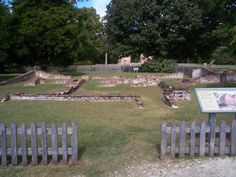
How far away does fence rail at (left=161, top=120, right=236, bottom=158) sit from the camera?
8.47 metres

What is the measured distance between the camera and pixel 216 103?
29.8 feet

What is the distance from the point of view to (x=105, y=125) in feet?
40.9

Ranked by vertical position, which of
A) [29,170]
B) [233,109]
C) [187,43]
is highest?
[187,43]

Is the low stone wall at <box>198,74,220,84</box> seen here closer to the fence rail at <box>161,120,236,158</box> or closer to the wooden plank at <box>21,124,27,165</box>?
the fence rail at <box>161,120,236,158</box>

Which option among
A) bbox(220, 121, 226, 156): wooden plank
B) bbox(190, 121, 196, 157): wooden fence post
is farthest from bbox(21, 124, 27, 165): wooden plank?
bbox(220, 121, 226, 156): wooden plank

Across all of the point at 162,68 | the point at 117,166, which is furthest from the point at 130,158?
the point at 162,68

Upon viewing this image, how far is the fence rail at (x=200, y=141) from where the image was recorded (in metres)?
8.47

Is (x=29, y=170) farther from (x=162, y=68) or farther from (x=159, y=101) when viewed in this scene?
(x=162, y=68)

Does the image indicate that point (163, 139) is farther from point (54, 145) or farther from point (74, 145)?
point (54, 145)

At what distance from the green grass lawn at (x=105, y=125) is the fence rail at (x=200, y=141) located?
0.50m

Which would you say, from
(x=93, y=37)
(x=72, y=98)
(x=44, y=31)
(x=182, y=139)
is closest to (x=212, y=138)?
(x=182, y=139)

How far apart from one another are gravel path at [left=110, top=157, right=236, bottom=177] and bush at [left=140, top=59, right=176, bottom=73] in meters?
38.0

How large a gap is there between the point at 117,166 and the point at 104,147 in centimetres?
150

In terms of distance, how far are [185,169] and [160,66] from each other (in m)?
39.1
